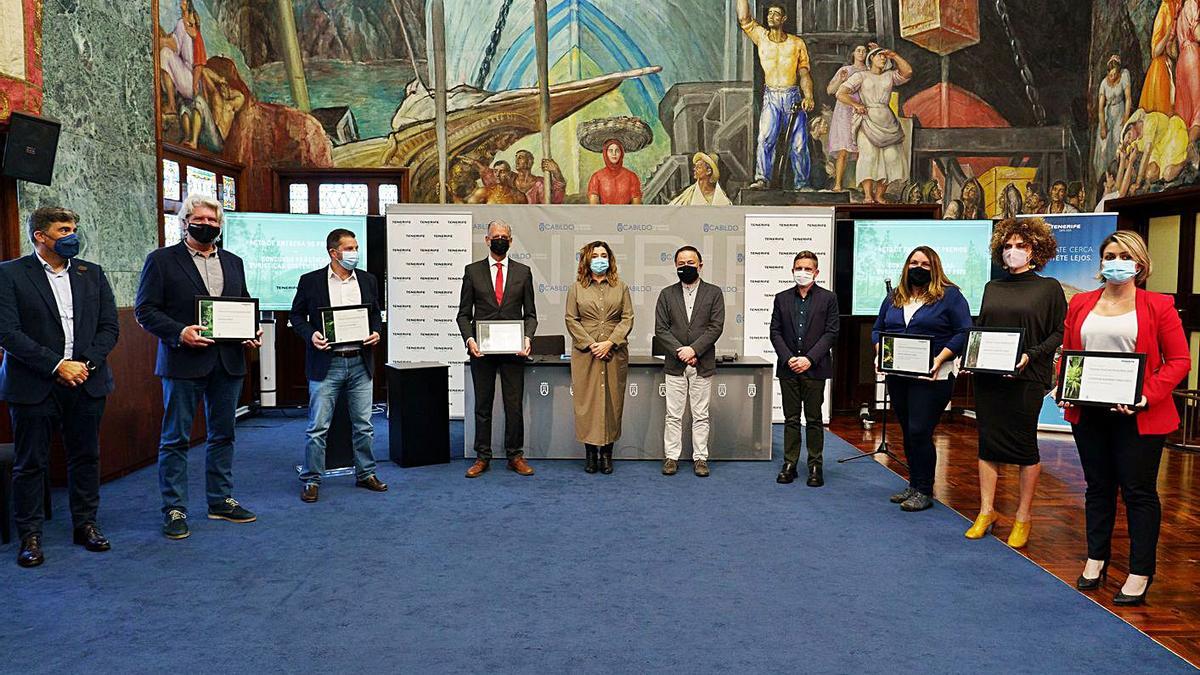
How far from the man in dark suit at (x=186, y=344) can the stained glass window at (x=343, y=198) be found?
525 cm

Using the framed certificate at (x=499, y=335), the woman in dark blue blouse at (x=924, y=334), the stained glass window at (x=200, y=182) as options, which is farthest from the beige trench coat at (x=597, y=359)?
the stained glass window at (x=200, y=182)

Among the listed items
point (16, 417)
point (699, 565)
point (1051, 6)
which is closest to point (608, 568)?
point (699, 565)

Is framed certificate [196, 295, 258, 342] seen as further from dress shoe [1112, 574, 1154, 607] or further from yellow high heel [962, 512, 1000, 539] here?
dress shoe [1112, 574, 1154, 607]

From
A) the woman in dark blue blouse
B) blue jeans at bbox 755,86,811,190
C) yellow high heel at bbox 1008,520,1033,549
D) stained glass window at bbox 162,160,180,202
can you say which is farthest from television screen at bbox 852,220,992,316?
stained glass window at bbox 162,160,180,202

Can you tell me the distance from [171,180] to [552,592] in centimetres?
616

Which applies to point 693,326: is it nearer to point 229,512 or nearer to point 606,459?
point 606,459

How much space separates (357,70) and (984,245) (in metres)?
7.14

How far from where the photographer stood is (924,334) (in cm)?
497

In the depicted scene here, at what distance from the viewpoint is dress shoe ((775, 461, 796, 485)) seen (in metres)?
5.88

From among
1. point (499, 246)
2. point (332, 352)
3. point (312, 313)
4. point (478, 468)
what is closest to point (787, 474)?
point (478, 468)

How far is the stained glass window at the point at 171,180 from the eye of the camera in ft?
25.4

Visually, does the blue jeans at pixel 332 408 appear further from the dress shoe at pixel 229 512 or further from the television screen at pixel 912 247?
the television screen at pixel 912 247

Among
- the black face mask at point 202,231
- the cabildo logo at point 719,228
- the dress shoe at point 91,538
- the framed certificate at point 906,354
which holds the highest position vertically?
the cabildo logo at point 719,228

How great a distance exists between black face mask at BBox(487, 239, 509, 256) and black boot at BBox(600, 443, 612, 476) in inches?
63.7
